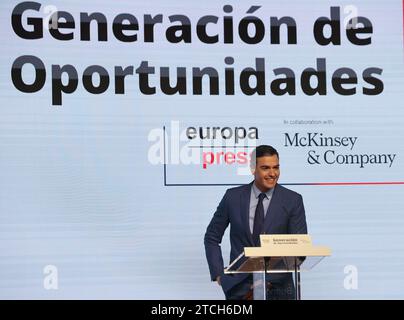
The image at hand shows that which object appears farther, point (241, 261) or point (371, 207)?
point (371, 207)

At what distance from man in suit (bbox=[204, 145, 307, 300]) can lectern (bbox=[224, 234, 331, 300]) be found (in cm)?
77

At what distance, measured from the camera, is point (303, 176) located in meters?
7.96

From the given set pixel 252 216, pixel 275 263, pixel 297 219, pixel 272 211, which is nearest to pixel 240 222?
pixel 252 216

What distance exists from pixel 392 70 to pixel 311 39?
559 mm

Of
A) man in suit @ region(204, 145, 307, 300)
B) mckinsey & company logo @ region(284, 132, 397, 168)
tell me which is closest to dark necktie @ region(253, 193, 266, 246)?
man in suit @ region(204, 145, 307, 300)

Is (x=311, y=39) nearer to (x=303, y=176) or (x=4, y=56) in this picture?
(x=303, y=176)

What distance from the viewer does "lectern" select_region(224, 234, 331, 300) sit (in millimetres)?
6453

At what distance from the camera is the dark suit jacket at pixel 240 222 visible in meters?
7.79

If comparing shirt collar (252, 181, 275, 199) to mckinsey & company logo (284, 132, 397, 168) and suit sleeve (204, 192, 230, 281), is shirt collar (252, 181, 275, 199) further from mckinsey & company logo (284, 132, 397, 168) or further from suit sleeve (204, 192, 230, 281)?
mckinsey & company logo (284, 132, 397, 168)

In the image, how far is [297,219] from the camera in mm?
7887

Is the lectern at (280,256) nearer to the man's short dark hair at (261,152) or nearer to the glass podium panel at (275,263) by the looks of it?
the glass podium panel at (275,263)

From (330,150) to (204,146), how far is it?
31.7 inches
